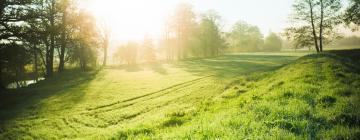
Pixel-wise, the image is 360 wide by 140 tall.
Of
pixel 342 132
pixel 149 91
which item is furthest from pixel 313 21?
pixel 342 132

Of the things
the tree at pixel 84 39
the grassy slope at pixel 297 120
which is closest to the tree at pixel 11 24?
the tree at pixel 84 39

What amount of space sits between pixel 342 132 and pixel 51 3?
4187cm

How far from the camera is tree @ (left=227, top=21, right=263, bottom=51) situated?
108 m

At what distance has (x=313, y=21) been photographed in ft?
138

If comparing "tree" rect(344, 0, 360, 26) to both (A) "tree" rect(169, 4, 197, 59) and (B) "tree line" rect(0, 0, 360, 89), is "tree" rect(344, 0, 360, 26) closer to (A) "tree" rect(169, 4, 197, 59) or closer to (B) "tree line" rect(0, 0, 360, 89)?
(B) "tree line" rect(0, 0, 360, 89)

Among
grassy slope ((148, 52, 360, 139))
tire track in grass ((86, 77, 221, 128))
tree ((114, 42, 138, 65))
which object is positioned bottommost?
tire track in grass ((86, 77, 221, 128))

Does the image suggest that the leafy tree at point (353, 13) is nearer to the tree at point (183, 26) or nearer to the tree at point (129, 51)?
the tree at point (183, 26)

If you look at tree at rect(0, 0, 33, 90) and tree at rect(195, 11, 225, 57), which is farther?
tree at rect(195, 11, 225, 57)

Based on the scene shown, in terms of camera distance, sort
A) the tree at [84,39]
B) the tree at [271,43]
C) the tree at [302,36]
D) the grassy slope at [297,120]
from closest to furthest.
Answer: the grassy slope at [297,120] → the tree at [84,39] → the tree at [302,36] → the tree at [271,43]

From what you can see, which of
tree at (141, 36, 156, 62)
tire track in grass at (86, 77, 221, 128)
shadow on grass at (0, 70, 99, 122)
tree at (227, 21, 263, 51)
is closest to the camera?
tire track in grass at (86, 77, 221, 128)

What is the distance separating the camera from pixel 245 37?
362 ft

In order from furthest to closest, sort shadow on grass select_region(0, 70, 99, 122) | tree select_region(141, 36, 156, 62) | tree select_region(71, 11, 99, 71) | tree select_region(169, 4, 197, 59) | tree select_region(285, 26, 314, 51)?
tree select_region(141, 36, 156, 62)
tree select_region(169, 4, 197, 59)
tree select_region(285, 26, 314, 51)
tree select_region(71, 11, 99, 71)
shadow on grass select_region(0, 70, 99, 122)

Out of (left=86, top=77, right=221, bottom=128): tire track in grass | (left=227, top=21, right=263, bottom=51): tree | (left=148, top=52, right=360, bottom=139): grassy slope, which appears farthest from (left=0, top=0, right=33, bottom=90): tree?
(left=227, top=21, right=263, bottom=51): tree

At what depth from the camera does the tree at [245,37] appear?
108 meters
